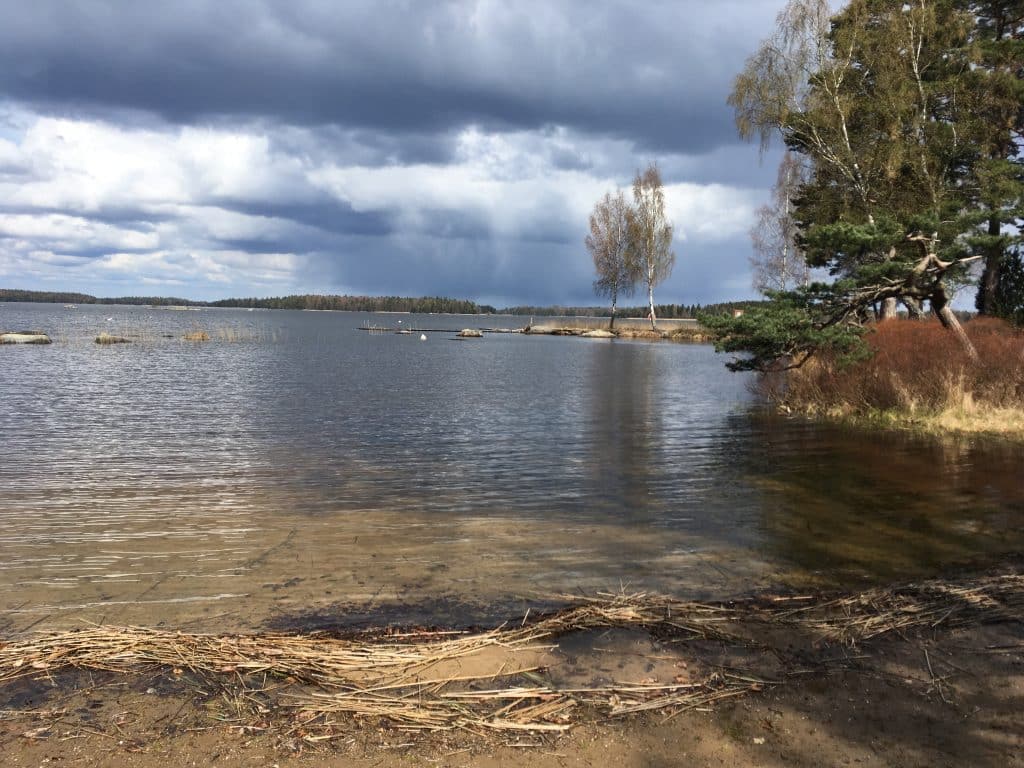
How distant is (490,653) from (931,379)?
17530 millimetres

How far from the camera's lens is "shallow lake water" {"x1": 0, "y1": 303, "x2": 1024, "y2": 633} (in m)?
6.97

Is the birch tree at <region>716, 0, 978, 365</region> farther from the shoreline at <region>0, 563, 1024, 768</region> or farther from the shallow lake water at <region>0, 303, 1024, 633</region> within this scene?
the shoreline at <region>0, 563, 1024, 768</region>

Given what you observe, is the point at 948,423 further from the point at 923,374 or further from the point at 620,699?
the point at 620,699

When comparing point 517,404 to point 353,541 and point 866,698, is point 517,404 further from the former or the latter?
point 866,698

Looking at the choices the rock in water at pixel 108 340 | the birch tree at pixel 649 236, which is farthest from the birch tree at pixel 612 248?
the rock in water at pixel 108 340

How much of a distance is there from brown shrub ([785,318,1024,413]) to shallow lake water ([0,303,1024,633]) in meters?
2.22

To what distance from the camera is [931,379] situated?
59.8 feet

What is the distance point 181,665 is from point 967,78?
32526mm

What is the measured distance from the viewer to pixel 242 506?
1040 cm

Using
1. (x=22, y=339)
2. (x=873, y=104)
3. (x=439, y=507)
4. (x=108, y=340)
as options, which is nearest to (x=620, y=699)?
(x=439, y=507)

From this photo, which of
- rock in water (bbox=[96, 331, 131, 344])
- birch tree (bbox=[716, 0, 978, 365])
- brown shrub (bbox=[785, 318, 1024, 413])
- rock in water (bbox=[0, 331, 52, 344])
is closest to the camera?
brown shrub (bbox=[785, 318, 1024, 413])

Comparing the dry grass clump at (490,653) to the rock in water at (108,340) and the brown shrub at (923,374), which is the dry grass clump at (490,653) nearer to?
the brown shrub at (923,374)

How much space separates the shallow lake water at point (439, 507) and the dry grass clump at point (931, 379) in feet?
6.41

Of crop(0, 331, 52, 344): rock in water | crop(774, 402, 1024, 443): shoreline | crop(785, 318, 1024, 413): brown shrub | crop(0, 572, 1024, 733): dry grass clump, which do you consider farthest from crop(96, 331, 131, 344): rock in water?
crop(0, 572, 1024, 733): dry grass clump
